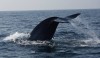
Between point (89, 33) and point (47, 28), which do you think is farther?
point (89, 33)

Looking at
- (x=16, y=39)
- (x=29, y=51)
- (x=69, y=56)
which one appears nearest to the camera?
(x=69, y=56)

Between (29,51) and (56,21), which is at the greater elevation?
(56,21)

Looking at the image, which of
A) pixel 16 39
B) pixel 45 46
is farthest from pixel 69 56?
pixel 16 39

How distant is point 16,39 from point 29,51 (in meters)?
4.38

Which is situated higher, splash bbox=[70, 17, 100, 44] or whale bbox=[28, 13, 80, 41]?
whale bbox=[28, 13, 80, 41]

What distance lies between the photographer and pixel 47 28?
14.7 metres

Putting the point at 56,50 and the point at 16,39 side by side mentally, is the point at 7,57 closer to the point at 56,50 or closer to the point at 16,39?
the point at 56,50

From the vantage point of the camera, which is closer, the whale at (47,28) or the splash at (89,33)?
the whale at (47,28)

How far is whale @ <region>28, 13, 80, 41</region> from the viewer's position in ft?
46.2

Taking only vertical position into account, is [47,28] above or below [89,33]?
above

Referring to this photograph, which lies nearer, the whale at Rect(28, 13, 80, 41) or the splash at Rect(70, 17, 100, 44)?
the whale at Rect(28, 13, 80, 41)

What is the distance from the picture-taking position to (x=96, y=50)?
14.6m

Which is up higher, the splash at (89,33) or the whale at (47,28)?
the whale at (47,28)

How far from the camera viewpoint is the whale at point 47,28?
554 inches
